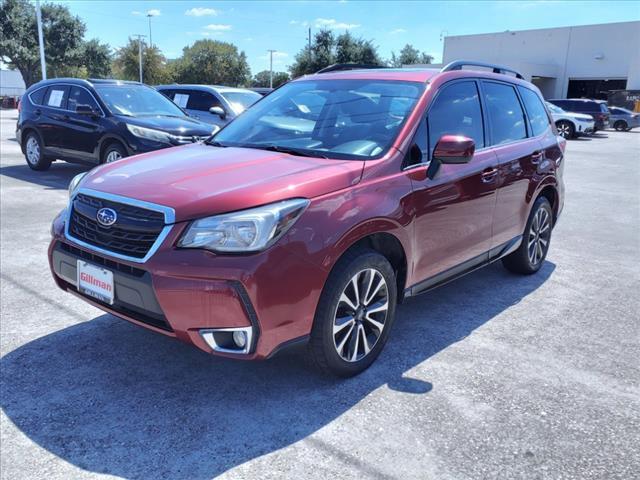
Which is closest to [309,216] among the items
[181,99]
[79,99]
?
[79,99]

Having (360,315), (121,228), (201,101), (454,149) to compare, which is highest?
(201,101)

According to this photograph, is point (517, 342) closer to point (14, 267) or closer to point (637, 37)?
point (14, 267)

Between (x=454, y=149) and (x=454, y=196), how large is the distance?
50cm

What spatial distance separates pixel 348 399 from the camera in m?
3.12

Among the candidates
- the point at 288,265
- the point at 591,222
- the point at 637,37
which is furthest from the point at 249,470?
the point at 637,37

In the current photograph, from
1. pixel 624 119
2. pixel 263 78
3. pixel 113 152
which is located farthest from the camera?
pixel 263 78

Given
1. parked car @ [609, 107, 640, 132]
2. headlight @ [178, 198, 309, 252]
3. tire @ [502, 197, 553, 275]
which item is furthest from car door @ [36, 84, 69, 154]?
parked car @ [609, 107, 640, 132]

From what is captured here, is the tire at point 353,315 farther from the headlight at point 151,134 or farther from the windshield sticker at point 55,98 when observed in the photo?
the windshield sticker at point 55,98

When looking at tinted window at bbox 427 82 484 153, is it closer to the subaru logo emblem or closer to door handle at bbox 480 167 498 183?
door handle at bbox 480 167 498 183

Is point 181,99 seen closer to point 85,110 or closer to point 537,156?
point 85,110

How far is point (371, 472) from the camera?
2527 mm

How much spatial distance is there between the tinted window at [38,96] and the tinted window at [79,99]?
105cm

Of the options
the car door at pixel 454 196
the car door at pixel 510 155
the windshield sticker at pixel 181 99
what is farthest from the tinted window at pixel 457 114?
the windshield sticker at pixel 181 99

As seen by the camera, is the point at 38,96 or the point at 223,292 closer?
the point at 223,292
